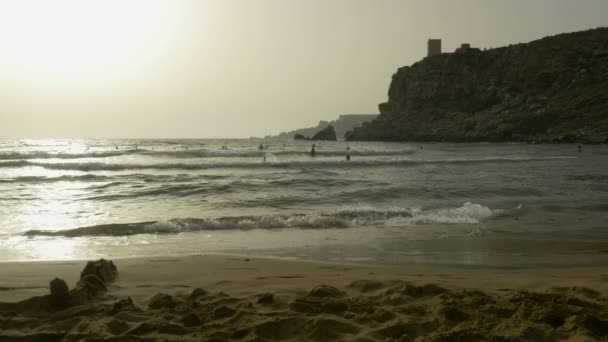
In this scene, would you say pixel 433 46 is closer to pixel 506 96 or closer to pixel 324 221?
pixel 506 96

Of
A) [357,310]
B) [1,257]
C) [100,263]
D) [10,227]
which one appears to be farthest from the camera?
[10,227]

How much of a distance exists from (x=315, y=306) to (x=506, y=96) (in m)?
82.2

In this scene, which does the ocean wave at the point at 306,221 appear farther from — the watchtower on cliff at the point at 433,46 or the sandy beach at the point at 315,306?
the watchtower on cliff at the point at 433,46

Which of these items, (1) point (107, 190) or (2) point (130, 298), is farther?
(1) point (107, 190)

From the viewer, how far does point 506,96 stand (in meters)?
78.7

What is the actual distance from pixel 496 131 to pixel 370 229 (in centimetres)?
6309

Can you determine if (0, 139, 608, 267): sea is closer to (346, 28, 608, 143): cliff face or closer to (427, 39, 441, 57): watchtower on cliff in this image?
(346, 28, 608, 143): cliff face

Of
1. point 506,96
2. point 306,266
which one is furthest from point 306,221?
point 506,96

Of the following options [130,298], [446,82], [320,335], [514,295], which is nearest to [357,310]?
[320,335]

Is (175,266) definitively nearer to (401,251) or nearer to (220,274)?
(220,274)

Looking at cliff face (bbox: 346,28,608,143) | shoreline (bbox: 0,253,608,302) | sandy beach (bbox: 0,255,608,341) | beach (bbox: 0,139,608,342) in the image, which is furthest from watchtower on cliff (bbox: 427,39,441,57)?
sandy beach (bbox: 0,255,608,341)

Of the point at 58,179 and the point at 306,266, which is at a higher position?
the point at 58,179

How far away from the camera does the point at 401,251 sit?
7.30m

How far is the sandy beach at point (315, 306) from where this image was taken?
3605 millimetres
